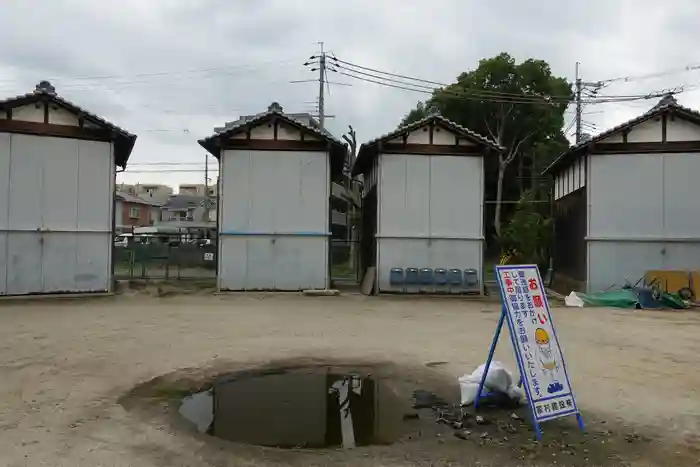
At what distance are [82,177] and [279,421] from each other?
38.3 ft

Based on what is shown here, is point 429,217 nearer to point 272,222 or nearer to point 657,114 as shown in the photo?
point 272,222

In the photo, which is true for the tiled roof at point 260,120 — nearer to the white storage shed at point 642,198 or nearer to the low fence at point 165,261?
the low fence at point 165,261

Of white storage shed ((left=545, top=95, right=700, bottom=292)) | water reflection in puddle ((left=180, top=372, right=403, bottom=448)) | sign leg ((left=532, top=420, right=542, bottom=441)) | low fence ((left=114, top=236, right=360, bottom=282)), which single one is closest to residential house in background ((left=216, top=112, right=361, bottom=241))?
low fence ((left=114, top=236, right=360, bottom=282))

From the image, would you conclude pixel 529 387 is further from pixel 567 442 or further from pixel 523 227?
pixel 523 227

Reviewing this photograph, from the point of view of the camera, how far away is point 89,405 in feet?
18.1

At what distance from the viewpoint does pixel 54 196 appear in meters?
14.4

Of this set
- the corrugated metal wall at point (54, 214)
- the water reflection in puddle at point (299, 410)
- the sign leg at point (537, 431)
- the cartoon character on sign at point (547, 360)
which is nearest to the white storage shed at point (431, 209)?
the corrugated metal wall at point (54, 214)

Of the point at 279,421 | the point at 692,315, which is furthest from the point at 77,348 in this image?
the point at 692,315

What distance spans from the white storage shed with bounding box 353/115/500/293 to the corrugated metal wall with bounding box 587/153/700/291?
A: 3.08m

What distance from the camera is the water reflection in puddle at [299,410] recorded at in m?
4.90

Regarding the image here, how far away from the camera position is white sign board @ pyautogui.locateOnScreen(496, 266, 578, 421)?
15.9ft

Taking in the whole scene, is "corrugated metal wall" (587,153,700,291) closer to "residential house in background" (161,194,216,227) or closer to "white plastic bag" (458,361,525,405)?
"white plastic bag" (458,361,525,405)

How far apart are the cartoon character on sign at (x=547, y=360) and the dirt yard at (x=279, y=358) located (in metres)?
0.36

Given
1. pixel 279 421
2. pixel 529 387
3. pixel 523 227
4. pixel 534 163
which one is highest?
pixel 534 163
